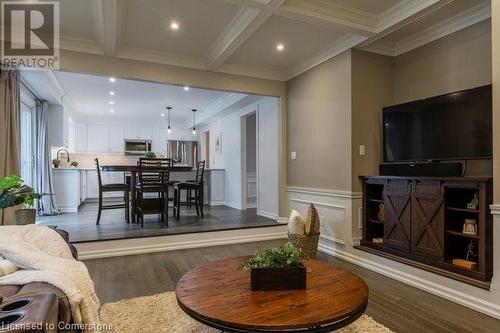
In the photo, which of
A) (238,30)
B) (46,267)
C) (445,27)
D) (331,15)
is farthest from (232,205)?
(46,267)

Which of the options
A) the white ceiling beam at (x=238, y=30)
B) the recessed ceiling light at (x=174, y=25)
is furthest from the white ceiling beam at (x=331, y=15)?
the recessed ceiling light at (x=174, y=25)

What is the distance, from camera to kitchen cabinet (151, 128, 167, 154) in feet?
31.8

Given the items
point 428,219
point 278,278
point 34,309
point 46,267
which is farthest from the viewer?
point 428,219

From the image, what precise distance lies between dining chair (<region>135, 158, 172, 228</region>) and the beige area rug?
2274 mm

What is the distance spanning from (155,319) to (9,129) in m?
3.18

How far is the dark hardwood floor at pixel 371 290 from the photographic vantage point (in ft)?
6.94

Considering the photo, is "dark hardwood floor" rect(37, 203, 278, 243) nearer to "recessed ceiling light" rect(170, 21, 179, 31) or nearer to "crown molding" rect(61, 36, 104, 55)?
"crown molding" rect(61, 36, 104, 55)

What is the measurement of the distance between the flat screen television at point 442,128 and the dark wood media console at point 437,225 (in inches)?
12.5

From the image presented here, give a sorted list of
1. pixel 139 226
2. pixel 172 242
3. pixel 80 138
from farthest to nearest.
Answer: pixel 80 138, pixel 139 226, pixel 172 242

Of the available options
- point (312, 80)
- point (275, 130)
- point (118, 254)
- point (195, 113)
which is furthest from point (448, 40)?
point (195, 113)

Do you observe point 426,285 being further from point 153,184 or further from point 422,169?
point 153,184

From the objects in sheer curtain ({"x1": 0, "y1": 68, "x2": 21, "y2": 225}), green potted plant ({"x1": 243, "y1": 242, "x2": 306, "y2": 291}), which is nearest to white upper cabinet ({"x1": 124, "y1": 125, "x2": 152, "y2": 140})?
sheer curtain ({"x1": 0, "y1": 68, "x2": 21, "y2": 225})

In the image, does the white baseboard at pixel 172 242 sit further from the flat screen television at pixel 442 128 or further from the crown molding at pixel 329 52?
the crown molding at pixel 329 52

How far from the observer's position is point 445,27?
3.11 meters
